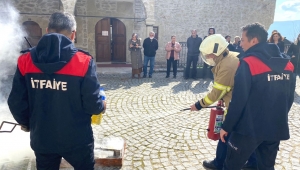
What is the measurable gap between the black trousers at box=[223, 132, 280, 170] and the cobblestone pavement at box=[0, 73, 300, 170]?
109 cm

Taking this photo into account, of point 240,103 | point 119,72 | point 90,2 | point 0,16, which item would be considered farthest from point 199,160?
point 90,2

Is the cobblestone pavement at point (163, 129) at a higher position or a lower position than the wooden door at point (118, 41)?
lower

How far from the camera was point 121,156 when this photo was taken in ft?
11.0

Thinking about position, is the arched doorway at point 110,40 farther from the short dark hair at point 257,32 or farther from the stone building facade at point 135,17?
the short dark hair at point 257,32

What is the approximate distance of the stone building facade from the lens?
11773 millimetres

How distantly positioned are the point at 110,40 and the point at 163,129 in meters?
9.77

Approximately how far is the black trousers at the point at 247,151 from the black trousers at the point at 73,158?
1426mm

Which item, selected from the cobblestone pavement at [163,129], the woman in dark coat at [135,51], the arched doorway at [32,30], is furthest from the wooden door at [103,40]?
the cobblestone pavement at [163,129]

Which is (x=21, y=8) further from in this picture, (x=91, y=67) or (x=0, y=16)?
(x=91, y=67)

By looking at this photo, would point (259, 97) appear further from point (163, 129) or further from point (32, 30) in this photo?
point (32, 30)

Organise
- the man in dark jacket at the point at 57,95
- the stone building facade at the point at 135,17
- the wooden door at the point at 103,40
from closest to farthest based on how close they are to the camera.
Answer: the man in dark jacket at the point at 57,95 < the stone building facade at the point at 135,17 < the wooden door at the point at 103,40

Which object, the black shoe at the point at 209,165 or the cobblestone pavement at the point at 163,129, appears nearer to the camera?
the black shoe at the point at 209,165

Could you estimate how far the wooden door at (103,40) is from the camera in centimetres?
1321

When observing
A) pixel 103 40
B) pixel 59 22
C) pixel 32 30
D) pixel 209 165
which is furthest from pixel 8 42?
pixel 103 40
